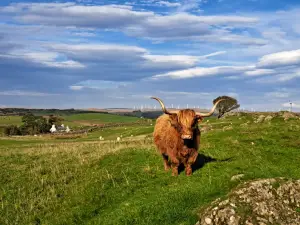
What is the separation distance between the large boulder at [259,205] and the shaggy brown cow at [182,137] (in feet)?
10.4

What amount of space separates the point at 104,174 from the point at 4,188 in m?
5.57

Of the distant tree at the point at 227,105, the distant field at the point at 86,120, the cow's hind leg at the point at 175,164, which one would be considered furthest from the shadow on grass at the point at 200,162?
the distant field at the point at 86,120

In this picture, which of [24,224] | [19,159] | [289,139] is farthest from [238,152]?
[19,159]

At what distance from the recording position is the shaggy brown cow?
14945mm

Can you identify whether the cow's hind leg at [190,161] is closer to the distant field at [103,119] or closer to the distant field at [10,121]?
the distant field at [103,119]

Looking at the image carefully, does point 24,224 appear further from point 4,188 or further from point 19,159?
point 19,159

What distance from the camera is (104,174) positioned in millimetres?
19125

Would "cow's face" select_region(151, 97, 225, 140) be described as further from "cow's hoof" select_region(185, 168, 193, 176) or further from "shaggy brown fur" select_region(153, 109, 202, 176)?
"cow's hoof" select_region(185, 168, 193, 176)

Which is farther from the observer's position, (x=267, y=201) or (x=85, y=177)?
(x=85, y=177)

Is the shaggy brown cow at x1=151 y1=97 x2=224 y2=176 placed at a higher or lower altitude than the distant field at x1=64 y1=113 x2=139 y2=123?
higher

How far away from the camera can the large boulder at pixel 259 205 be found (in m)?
11.7

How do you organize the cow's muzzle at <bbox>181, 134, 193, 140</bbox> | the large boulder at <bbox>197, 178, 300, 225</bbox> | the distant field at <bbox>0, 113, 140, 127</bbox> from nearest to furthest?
the large boulder at <bbox>197, 178, 300, 225</bbox> → the cow's muzzle at <bbox>181, 134, 193, 140</bbox> → the distant field at <bbox>0, 113, 140, 127</bbox>

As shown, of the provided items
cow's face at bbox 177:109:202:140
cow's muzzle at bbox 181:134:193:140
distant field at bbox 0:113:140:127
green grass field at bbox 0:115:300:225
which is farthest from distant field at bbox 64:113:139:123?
cow's muzzle at bbox 181:134:193:140

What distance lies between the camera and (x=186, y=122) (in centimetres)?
1491
